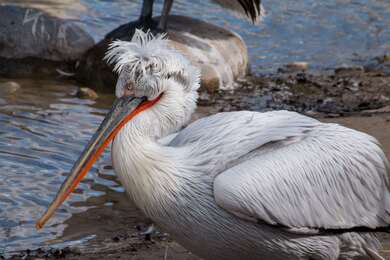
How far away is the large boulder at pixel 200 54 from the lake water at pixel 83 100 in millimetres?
345

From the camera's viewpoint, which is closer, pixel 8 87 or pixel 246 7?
pixel 8 87

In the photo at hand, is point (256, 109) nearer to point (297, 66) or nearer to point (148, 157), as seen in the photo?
point (297, 66)

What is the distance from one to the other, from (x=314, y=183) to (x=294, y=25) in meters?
6.74

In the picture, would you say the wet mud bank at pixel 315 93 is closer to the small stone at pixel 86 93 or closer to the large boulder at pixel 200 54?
the large boulder at pixel 200 54

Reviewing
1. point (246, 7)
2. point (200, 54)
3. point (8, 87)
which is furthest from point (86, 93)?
point (246, 7)

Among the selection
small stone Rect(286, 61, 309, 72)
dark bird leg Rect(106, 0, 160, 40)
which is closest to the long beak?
dark bird leg Rect(106, 0, 160, 40)

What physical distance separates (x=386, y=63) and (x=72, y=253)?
17.0 ft

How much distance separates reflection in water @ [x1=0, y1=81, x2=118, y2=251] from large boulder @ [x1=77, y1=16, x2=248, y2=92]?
380 mm

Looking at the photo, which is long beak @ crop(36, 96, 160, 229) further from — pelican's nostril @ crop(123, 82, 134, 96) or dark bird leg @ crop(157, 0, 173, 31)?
dark bird leg @ crop(157, 0, 173, 31)

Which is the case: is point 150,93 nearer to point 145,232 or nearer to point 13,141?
point 145,232

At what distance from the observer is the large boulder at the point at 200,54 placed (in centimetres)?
833

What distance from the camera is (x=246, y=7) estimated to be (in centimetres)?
921

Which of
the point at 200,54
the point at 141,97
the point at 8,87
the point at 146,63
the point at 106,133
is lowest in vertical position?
the point at 8,87

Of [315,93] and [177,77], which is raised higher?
[177,77]
